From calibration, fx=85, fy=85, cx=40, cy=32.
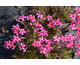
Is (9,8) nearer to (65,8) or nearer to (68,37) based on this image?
(65,8)

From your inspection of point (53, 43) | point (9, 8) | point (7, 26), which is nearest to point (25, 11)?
point (9, 8)

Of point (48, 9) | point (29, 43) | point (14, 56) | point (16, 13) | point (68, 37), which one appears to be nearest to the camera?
point (68, 37)

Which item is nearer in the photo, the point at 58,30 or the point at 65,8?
the point at 58,30

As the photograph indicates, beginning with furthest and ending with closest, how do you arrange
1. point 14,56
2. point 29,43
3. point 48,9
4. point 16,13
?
point 16,13 < point 48,9 < point 14,56 < point 29,43

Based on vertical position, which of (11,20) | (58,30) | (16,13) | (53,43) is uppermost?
(16,13)

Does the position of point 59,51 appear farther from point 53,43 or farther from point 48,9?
point 48,9

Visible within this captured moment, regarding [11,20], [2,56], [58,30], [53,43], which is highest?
[11,20]

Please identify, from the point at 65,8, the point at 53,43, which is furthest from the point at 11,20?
the point at 65,8

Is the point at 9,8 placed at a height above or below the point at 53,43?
above

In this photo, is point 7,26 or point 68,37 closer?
point 68,37
